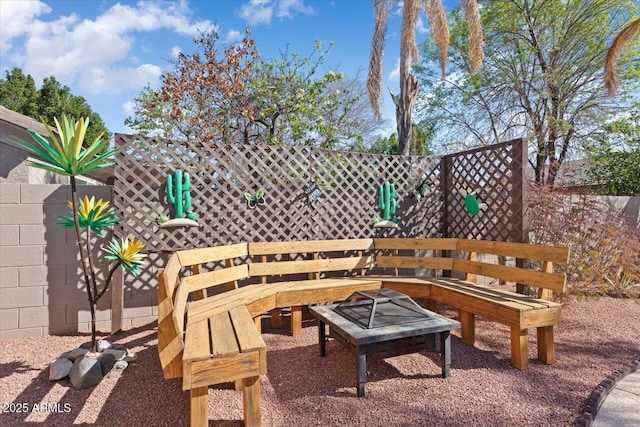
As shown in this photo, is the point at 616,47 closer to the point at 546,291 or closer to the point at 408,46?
the point at 408,46

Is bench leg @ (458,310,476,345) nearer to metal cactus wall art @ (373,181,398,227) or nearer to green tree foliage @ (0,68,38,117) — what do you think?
metal cactus wall art @ (373,181,398,227)

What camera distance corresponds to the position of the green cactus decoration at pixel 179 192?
148 inches

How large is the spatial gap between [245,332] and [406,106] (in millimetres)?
5450

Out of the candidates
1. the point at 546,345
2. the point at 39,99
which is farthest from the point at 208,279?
the point at 39,99

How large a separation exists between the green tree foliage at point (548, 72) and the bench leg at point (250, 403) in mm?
9526

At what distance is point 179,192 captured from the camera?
3.78 m

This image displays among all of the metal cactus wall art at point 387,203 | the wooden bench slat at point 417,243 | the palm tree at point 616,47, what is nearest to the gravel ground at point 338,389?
the wooden bench slat at point 417,243

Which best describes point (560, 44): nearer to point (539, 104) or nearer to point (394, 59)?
point (539, 104)

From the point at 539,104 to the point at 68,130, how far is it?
11.3 m

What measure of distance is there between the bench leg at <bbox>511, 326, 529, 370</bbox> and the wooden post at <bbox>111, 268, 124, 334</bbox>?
3.68m

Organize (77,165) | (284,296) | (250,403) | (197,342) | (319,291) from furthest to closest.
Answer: (319,291), (284,296), (77,165), (197,342), (250,403)

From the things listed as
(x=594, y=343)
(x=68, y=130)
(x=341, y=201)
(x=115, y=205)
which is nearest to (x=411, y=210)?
(x=341, y=201)

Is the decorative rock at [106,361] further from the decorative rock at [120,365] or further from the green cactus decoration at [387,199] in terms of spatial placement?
the green cactus decoration at [387,199]

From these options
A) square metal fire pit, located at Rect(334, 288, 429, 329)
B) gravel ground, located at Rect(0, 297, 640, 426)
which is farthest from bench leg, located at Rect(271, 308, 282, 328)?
square metal fire pit, located at Rect(334, 288, 429, 329)
